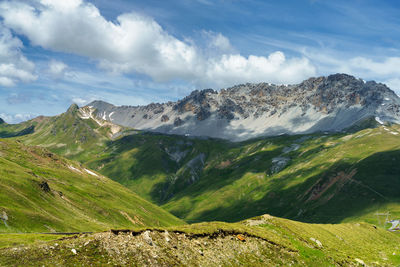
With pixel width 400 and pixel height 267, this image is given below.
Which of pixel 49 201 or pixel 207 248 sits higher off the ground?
pixel 207 248

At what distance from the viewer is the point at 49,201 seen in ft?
364

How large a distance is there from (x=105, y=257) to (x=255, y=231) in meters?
29.3

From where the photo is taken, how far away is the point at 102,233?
38188 millimetres

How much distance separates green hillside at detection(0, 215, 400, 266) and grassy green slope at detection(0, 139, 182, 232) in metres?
30.1

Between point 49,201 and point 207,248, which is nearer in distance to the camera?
point 207,248

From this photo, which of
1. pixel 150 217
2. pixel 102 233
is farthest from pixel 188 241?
pixel 150 217

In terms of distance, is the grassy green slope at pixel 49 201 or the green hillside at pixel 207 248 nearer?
the green hillside at pixel 207 248

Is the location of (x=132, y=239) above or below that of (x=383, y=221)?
above

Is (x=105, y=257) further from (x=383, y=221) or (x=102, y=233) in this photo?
(x=383, y=221)

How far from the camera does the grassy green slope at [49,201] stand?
82.1m

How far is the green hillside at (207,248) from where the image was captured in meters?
33.0

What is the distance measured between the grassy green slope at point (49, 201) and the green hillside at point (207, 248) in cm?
3011

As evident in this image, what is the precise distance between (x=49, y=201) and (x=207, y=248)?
288ft

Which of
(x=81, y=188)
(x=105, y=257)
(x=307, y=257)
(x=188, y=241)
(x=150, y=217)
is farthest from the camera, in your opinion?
(x=150, y=217)
